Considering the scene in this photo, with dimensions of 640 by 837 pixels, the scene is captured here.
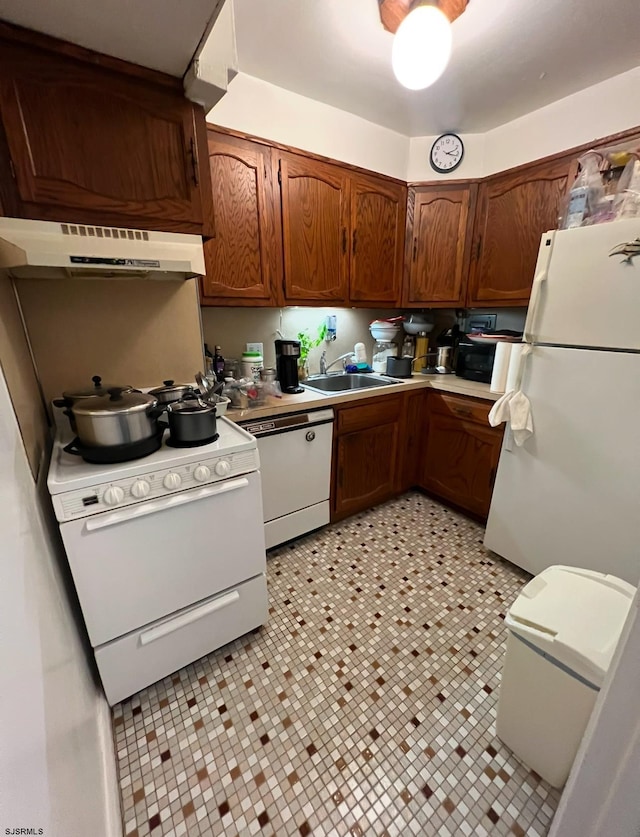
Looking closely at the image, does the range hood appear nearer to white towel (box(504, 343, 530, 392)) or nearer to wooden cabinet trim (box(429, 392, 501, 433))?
white towel (box(504, 343, 530, 392))

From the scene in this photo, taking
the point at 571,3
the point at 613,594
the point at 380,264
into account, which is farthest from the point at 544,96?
the point at 613,594

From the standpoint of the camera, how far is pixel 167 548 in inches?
43.3

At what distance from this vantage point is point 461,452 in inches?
82.1

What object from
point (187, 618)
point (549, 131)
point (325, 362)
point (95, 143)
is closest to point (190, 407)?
point (187, 618)

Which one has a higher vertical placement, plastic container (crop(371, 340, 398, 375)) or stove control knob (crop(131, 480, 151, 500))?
plastic container (crop(371, 340, 398, 375))

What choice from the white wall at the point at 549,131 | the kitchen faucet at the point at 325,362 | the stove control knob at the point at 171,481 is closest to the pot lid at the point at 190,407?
the stove control knob at the point at 171,481

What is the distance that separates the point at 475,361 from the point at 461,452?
593 millimetres

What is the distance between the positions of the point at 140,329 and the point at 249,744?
164cm

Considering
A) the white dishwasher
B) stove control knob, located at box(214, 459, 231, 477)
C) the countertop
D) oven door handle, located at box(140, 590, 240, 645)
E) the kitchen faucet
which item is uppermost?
the kitchen faucet

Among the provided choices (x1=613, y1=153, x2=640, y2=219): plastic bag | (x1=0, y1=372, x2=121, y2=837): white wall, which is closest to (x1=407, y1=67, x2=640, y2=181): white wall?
(x1=613, y1=153, x2=640, y2=219): plastic bag

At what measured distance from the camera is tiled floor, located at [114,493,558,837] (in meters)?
0.93

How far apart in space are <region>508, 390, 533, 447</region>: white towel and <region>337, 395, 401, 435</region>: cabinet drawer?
676 mm

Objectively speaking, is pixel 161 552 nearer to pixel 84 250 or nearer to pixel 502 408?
pixel 84 250

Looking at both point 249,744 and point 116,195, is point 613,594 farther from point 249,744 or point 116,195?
point 116,195
